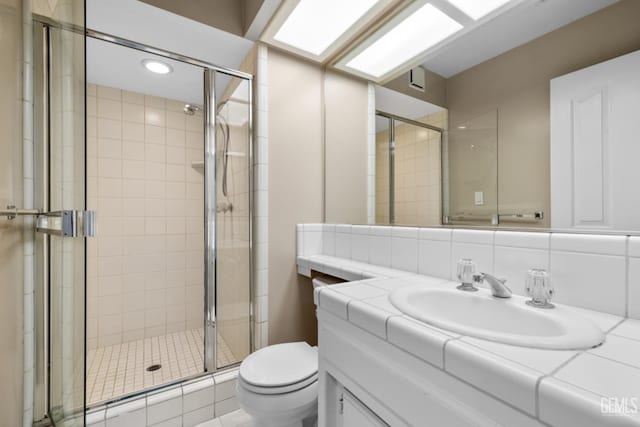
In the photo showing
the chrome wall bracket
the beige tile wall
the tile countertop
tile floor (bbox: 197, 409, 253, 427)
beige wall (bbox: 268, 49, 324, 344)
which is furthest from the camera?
the beige tile wall

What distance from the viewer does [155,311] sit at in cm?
242

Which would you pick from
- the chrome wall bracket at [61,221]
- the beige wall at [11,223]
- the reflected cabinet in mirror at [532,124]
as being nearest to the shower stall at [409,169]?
the reflected cabinet in mirror at [532,124]

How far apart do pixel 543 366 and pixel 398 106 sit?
1.32 m

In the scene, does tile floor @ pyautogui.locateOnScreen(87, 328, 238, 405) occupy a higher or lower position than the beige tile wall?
lower

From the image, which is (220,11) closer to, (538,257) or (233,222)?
Answer: (233,222)

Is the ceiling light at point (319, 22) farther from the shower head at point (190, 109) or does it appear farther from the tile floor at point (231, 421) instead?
the tile floor at point (231, 421)

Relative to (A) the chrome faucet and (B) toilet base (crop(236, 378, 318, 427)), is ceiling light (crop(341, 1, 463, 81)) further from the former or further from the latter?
(B) toilet base (crop(236, 378, 318, 427))

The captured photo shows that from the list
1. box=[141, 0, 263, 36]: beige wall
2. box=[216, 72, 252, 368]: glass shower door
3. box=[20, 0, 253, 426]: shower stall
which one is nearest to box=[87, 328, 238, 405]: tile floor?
box=[20, 0, 253, 426]: shower stall

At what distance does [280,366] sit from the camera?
119 cm

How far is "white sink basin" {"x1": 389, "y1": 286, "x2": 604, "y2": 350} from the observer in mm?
506

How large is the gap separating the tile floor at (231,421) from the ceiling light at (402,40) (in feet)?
6.66

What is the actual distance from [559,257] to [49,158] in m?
1.37

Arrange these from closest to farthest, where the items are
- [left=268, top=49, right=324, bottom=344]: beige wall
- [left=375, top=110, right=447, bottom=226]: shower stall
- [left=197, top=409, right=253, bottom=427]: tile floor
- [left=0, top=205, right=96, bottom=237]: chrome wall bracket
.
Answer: [left=0, top=205, right=96, bottom=237]: chrome wall bracket, [left=375, top=110, right=447, bottom=226]: shower stall, [left=197, top=409, right=253, bottom=427]: tile floor, [left=268, top=49, right=324, bottom=344]: beige wall

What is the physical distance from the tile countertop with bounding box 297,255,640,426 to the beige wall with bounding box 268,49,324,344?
106 cm
